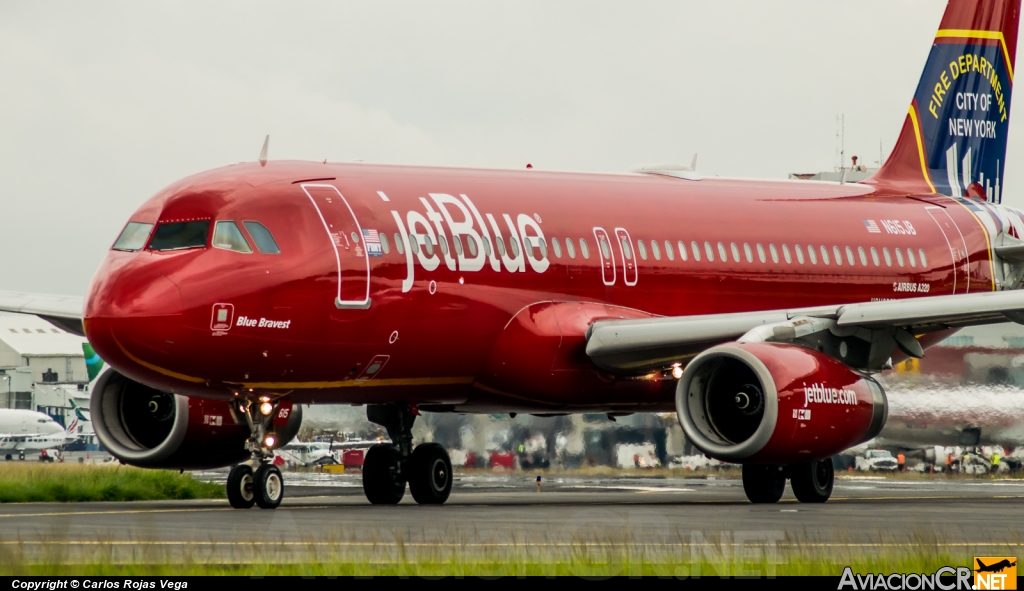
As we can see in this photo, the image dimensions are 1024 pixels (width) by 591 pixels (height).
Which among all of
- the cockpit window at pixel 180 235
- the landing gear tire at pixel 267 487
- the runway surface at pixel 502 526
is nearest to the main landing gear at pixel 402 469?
the runway surface at pixel 502 526

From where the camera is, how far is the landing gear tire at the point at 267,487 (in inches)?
697

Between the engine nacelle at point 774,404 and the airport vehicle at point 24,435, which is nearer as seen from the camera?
the engine nacelle at point 774,404

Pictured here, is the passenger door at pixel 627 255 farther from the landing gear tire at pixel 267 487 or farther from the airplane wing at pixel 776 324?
the landing gear tire at pixel 267 487

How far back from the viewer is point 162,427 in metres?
21.0

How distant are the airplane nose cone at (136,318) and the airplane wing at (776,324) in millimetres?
5599

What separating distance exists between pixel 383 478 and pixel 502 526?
654 cm

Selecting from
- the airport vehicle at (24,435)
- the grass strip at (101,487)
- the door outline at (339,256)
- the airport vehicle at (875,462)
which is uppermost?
the door outline at (339,256)

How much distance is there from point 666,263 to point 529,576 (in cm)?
1256

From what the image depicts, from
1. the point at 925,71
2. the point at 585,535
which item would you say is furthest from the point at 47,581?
the point at 925,71

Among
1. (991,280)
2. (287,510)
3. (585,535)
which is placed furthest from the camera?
(991,280)

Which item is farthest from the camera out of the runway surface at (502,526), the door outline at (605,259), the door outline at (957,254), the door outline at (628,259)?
the door outline at (957,254)

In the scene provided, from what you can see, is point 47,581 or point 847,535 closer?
point 47,581

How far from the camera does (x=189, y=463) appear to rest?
67.1 ft

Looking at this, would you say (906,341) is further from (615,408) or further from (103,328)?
(103,328)
